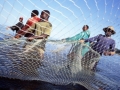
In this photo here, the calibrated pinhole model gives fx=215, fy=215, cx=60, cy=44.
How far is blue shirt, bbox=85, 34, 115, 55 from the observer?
603 cm

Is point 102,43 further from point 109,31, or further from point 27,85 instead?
point 27,85

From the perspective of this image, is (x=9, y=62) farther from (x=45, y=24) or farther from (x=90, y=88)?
(x=90, y=88)

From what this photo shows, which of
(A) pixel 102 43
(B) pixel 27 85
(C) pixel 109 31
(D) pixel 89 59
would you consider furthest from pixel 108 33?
(B) pixel 27 85

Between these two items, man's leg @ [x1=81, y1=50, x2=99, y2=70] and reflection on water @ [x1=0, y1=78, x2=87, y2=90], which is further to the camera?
man's leg @ [x1=81, y1=50, x2=99, y2=70]

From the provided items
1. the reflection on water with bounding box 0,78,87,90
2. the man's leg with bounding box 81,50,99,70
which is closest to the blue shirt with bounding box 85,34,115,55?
the man's leg with bounding box 81,50,99,70

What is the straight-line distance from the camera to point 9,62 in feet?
17.3

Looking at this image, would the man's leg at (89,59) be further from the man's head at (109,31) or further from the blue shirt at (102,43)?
the man's head at (109,31)

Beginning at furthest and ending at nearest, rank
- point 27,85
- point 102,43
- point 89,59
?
point 102,43 < point 89,59 < point 27,85

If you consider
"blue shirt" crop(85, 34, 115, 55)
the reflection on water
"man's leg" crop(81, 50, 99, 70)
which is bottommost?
the reflection on water

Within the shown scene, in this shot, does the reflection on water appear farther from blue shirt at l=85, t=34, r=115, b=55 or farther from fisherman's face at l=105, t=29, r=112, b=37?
fisherman's face at l=105, t=29, r=112, b=37

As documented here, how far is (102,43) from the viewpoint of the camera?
237 inches

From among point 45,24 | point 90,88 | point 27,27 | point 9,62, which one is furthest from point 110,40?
point 9,62

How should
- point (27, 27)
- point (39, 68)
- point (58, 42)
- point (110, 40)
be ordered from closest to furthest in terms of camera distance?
point (58, 42) → point (27, 27) → point (39, 68) → point (110, 40)

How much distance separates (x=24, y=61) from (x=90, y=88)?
6.27 feet
